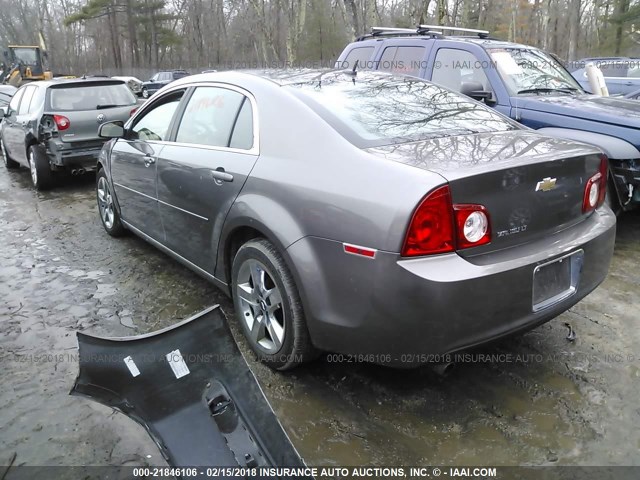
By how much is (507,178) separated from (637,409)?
4.48 feet

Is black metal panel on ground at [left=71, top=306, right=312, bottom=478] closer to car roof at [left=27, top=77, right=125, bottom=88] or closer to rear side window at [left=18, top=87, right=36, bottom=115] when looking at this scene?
car roof at [left=27, top=77, right=125, bottom=88]

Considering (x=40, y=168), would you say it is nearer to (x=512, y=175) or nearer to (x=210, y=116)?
(x=210, y=116)

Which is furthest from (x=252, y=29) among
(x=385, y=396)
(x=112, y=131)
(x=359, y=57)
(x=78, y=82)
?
(x=385, y=396)

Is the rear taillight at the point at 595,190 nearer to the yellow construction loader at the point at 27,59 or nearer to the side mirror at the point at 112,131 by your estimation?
the side mirror at the point at 112,131

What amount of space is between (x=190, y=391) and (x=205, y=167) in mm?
1480

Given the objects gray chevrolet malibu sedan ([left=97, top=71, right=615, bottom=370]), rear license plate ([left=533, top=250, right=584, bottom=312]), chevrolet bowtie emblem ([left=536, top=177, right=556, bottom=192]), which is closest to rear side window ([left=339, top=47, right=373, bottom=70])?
gray chevrolet malibu sedan ([left=97, top=71, right=615, bottom=370])

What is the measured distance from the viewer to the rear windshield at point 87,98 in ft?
25.5

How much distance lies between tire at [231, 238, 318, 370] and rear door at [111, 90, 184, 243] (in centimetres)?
129

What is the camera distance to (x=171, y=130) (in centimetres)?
393

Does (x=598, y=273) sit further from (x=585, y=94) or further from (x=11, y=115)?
(x=11, y=115)

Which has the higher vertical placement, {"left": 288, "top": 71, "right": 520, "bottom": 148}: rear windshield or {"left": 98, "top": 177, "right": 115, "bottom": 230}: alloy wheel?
{"left": 288, "top": 71, "right": 520, "bottom": 148}: rear windshield

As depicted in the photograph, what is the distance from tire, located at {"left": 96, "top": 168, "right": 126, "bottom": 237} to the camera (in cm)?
527

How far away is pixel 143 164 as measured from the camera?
4.20m

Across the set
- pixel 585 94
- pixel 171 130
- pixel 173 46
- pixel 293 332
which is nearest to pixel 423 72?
pixel 585 94
